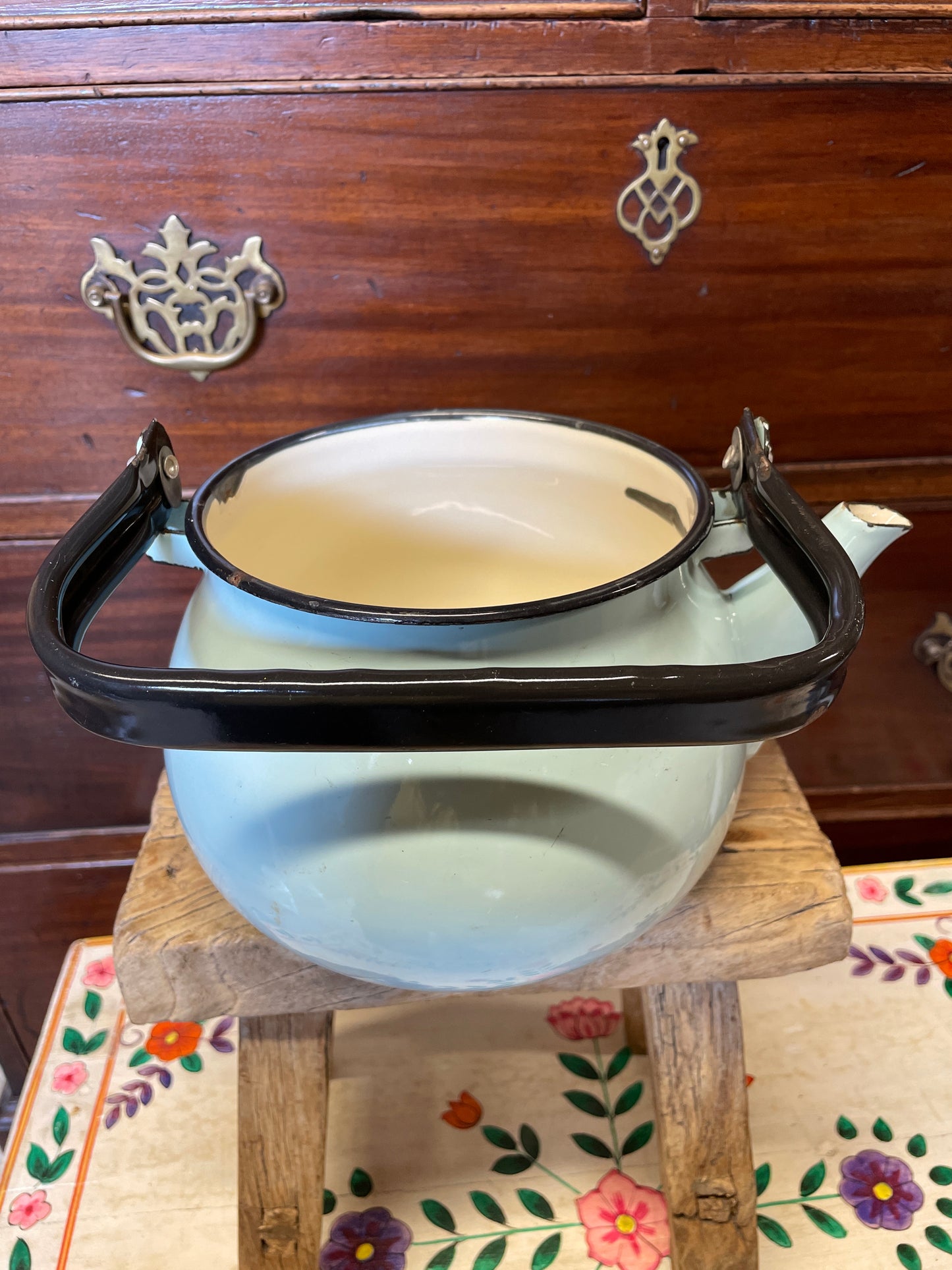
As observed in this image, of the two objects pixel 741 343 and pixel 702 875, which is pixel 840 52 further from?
pixel 702 875

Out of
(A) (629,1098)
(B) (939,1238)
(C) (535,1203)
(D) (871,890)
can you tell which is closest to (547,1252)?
(C) (535,1203)

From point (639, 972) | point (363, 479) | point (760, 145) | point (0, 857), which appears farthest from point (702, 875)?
point (0, 857)

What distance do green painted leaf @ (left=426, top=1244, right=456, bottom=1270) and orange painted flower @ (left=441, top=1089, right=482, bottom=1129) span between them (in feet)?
0.29

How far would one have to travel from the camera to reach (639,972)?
53cm

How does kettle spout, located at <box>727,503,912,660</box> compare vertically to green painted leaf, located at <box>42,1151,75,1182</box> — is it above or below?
above

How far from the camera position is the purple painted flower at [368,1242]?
63 centimetres

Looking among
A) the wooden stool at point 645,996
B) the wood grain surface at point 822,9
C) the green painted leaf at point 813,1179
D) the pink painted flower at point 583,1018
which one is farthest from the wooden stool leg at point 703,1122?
the wood grain surface at point 822,9

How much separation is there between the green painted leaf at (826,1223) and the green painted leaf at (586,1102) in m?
0.15

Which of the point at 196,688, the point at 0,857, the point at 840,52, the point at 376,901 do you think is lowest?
the point at 0,857

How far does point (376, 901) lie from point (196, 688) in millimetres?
127

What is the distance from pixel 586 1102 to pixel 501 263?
0.61 metres

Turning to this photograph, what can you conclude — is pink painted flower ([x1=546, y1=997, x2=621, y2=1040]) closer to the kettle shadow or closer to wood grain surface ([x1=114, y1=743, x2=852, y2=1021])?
wood grain surface ([x1=114, y1=743, x2=852, y2=1021])

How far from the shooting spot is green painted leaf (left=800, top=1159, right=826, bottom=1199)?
26.1 inches

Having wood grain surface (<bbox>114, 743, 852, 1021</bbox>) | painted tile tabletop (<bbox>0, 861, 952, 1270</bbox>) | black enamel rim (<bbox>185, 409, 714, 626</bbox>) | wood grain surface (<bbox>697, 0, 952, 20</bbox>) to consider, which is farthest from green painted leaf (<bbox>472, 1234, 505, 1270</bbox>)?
wood grain surface (<bbox>697, 0, 952, 20</bbox>)
